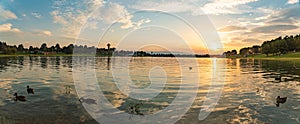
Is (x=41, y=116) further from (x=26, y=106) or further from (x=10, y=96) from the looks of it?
(x=10, y=96)

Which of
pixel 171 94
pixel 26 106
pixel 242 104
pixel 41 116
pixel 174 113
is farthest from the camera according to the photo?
pixel 171 94

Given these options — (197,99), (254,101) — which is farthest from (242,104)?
(197,99)

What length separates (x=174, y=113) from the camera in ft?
54.7

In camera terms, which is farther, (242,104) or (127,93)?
(127,93)

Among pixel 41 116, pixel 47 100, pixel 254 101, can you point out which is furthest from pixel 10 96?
pixel 254 101

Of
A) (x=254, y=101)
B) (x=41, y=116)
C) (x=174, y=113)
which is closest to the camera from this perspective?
(x=41, y=116)

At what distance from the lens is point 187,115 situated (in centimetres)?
1623

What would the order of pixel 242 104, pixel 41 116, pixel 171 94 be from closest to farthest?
pixel 41 116
pixel 242 104
pixel 171 94

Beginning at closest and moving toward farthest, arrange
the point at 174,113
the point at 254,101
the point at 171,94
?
1. the point at 174,113
2. the point at 254,101
3. the point at 171,94

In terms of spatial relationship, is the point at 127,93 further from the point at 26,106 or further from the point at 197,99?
the point at 26,106

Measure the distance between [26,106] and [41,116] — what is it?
3430mm

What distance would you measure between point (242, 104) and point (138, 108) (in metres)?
8.74

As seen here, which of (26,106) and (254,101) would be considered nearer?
(26,106)

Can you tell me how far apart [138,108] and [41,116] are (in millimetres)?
6513
